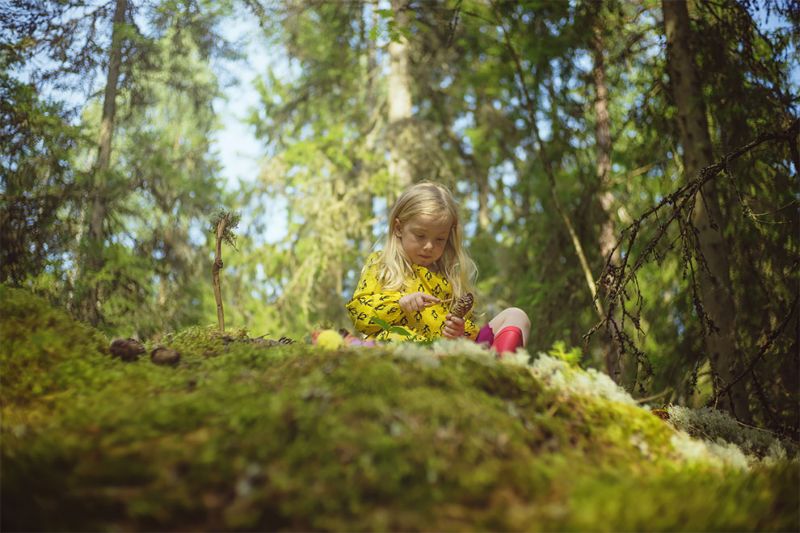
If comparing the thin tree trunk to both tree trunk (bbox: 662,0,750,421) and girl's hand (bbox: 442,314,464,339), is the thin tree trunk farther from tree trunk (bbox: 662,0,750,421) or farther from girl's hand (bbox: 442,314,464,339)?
girl's hand (bbox: 442,314,464,339)

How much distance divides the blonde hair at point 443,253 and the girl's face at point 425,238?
4 centimetres

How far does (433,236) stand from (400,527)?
303 centimetres

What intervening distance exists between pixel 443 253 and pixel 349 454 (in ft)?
10.5

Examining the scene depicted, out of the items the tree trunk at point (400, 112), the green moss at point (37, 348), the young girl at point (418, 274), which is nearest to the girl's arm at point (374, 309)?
the young girl at point (418, 274)

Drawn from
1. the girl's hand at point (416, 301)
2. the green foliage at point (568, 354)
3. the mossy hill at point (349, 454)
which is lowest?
the mossy hill at point (349, 454)

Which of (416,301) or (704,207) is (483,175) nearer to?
(704,207)

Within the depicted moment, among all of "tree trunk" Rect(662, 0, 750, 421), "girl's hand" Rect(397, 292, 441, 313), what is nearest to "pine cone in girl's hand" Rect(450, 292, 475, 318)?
"girl's hand" Rect(397, 292, 441, 313)

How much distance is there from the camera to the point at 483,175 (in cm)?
1145

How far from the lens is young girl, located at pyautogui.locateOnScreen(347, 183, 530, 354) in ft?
13.2

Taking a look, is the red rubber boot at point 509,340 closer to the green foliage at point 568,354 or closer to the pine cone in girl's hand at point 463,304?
the pine cone in girl's hand at point 463,304

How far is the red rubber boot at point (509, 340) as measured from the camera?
332 centimetres

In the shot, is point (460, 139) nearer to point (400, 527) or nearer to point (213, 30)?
point (213, 30)

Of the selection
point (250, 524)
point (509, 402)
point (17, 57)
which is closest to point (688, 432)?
point (509, 402)

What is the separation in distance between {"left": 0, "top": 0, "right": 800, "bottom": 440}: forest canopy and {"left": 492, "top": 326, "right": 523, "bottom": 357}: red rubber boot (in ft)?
1.34
